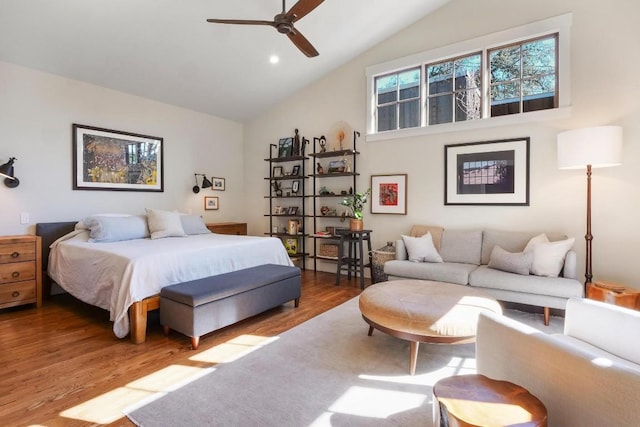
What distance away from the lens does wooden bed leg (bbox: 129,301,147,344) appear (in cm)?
265

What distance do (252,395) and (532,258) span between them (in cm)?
294

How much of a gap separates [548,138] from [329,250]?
327 centimetres

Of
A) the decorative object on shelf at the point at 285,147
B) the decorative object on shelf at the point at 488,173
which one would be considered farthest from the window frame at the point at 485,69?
the decorative object on shelf at the point at 285,147

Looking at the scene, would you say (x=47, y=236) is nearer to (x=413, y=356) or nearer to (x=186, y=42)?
(x=186, y=42)

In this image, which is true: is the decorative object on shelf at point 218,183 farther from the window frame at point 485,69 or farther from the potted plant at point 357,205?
the window frame at point 485,69

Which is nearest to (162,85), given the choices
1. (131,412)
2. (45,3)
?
(45,3)

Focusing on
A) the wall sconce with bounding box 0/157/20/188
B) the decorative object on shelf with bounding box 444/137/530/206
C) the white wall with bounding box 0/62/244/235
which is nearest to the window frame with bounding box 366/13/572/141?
the decorative object on shelf with bounding box 444/137/530/206

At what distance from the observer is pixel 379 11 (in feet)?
13.4

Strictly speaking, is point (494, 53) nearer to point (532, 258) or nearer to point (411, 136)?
point (411, 136)

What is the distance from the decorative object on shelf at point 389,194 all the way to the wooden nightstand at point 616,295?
2282mm

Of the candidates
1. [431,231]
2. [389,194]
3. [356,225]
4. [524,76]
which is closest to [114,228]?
[356,225]

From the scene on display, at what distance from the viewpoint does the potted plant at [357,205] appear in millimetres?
4660

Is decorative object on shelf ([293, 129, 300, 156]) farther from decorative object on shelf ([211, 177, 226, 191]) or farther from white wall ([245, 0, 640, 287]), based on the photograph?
decorative object on shelf ([211, 177, 226, 191])

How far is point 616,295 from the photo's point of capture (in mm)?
2752
